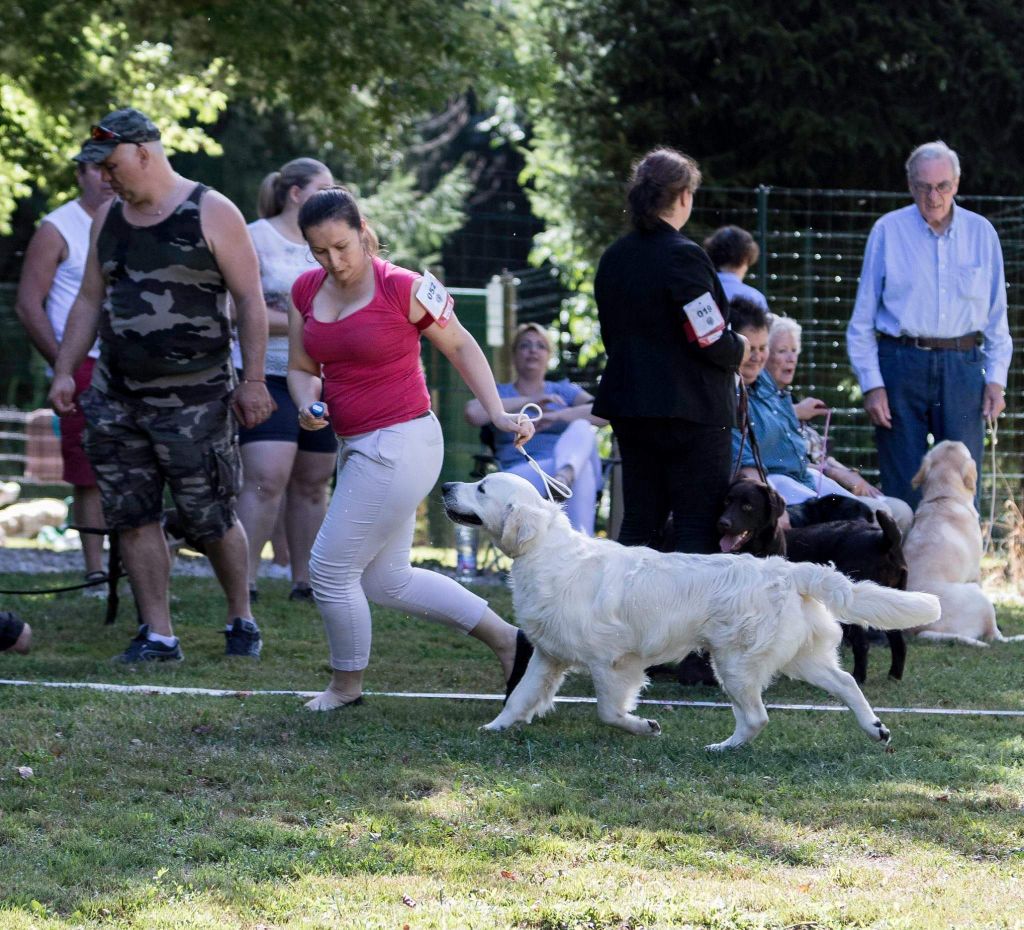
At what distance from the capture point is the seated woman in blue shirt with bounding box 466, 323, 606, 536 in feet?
27.3

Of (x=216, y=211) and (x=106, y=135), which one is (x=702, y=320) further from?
(x=106, y=135)

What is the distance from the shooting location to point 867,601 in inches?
186

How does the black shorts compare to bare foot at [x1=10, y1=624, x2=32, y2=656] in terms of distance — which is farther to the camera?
the black shorts

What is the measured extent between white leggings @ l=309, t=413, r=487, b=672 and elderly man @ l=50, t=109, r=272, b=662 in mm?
1026

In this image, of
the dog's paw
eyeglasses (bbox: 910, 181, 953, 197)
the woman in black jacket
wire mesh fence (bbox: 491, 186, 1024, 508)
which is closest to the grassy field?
the dog's paw

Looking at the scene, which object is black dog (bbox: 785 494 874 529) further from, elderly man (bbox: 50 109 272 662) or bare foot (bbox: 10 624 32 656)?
bare foot (bbox: 10 624 32 656)

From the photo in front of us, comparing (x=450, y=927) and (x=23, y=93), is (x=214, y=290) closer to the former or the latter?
(x=450, y=927)

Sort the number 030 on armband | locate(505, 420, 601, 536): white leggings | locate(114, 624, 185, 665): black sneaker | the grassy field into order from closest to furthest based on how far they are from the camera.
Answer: the grassy field
the number 030 on armband
locate(114, 624, 185, 665): black sneaker
locate(505, 420, 601, 536): white leggings

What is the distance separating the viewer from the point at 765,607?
4.71m

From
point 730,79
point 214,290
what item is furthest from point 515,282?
point 214,290

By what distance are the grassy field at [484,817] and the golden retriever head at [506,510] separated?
65 cm

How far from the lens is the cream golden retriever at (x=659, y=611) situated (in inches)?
186

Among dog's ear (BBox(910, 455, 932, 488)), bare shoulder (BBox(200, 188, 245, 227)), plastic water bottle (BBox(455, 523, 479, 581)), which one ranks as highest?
bare shoulder (BBox(200, 188, 245, 227))

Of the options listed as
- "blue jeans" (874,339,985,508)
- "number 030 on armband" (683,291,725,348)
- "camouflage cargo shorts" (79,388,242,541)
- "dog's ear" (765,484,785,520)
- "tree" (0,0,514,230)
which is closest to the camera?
"number 030 on armband" (683,291,725,348)
